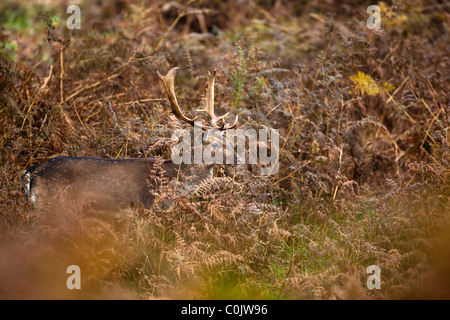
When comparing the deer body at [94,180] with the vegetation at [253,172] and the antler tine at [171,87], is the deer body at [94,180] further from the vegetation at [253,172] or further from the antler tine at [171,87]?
the antler tine at [171,87]

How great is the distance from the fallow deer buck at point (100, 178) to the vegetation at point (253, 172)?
0.80 ft

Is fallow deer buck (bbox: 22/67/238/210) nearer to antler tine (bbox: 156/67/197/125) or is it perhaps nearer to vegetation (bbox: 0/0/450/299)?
antler tine (bbox: 156/67/197/125)

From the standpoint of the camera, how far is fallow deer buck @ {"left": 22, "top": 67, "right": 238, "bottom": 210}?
5094mm

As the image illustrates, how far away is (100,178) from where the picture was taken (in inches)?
214

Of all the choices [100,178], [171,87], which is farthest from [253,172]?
[100,178]

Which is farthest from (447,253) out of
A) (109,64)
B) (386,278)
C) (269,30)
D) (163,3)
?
(163,3)

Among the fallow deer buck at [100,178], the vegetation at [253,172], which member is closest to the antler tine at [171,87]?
the fallow deer buck at [100,178]

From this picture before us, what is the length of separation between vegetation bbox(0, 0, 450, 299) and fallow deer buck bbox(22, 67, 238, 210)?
24 centimetres

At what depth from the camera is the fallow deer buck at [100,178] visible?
5094 millimetres

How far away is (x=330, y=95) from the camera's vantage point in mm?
6676

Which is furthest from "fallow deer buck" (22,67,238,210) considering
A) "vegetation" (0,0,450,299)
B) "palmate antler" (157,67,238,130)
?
"vegetation" (0,0,450,299)

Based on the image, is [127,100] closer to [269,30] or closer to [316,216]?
[316,216]

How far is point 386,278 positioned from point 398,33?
18.3ft

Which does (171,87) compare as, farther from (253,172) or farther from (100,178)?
(253,172)
